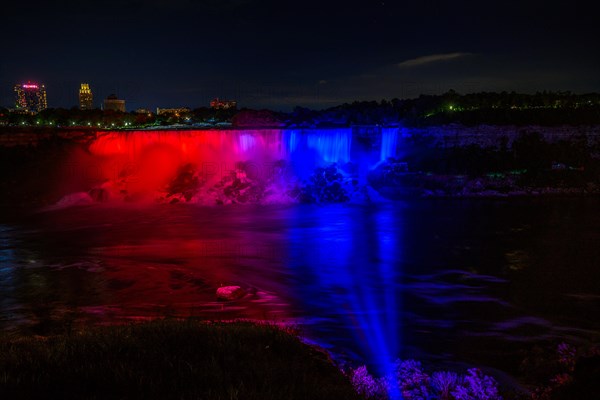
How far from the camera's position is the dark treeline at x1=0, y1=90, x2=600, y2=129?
3588 centimetres

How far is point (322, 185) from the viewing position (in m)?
31.3

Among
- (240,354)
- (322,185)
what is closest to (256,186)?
(322,185)

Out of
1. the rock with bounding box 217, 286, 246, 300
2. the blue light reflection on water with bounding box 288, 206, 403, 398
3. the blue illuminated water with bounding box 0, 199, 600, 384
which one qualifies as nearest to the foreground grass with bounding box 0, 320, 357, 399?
the blue light reflection on water with bounding box 288, 206, 403, 398

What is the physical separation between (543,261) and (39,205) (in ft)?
92.9

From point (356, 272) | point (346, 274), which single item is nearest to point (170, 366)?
point (346, 274)

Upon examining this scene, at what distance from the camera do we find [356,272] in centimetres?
1551

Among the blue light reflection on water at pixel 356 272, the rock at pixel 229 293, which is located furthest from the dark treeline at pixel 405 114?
the rock at pixel 229 293

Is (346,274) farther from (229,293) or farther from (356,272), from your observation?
(229,293)

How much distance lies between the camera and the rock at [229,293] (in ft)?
39.8

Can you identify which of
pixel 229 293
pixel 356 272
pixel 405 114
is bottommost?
pixel 356 272

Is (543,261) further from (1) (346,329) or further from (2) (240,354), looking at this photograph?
(2) (240,354)

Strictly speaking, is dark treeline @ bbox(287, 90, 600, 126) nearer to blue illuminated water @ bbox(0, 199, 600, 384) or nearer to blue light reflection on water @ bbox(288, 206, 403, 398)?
blue illuminated water @ bbox(0, 199, 600, 384)

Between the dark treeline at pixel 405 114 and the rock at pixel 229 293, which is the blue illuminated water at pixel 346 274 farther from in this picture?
the dark treeline at pixel 405 114

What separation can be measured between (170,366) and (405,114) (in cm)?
3851
